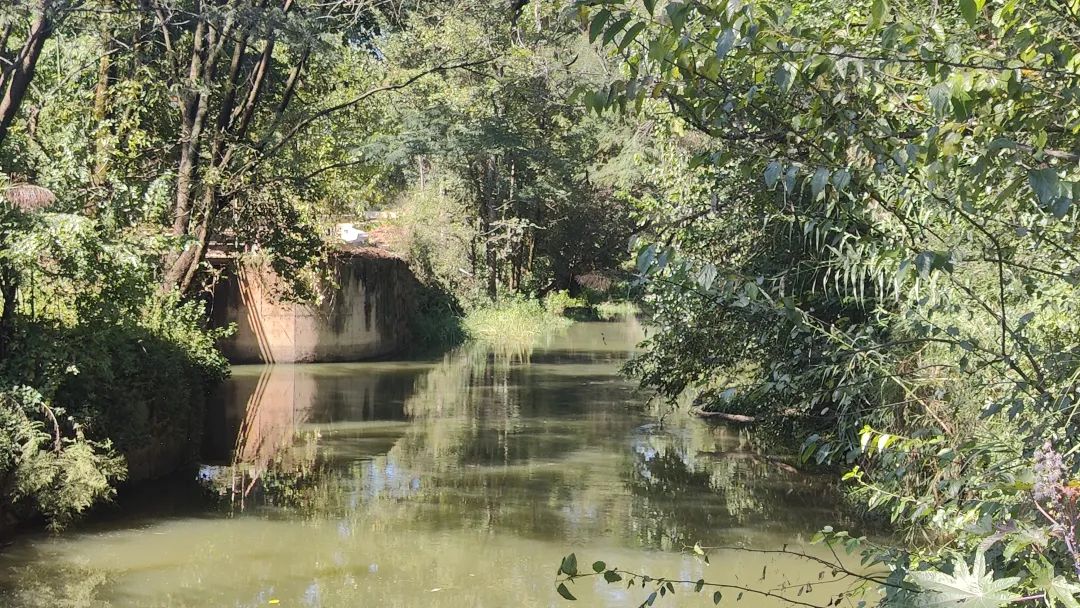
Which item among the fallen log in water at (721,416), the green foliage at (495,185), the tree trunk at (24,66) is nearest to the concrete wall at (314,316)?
the green foliage at (495,185)

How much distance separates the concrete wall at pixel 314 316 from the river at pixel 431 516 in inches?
174

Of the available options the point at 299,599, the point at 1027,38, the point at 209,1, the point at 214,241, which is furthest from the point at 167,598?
the point at 214,241

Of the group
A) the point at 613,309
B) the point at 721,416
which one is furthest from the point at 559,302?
the point at 721,416

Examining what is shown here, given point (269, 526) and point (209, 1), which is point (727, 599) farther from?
point (209, 1)

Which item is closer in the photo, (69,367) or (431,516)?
(69,367)

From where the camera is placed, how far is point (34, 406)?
7551mm

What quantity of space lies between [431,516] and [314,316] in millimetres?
12236

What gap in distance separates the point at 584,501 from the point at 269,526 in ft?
9.51

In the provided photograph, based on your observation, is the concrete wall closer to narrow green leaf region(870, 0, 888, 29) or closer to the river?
the river

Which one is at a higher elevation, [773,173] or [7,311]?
[773,173]

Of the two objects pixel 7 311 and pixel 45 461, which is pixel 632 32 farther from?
pixel 7 311

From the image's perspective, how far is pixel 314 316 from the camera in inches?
812

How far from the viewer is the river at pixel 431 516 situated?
707cm

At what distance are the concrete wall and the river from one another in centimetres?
443
